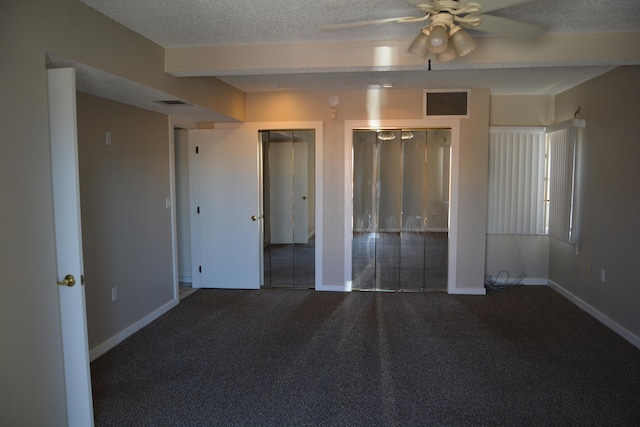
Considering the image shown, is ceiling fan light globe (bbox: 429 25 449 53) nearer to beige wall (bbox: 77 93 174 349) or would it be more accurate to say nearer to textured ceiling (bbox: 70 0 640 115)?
textured ceiling (bbox: 70 0 640 115)

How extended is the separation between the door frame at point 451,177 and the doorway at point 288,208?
0.42 metres

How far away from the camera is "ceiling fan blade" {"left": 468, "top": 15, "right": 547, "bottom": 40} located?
96.6 inches

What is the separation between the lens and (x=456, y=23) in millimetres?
2680

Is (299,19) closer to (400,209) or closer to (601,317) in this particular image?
(400,209)

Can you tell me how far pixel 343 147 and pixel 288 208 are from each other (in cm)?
105

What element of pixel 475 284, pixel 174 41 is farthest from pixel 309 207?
pixel 174 41

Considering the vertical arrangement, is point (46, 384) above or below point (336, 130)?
below

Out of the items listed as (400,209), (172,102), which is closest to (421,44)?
(172,102)

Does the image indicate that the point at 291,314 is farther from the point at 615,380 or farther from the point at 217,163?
the point at 615,380

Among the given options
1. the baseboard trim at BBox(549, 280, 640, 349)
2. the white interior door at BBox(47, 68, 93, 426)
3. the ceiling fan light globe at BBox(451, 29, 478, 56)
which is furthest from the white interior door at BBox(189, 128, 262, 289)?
the baseboard trim at BBox(549, 280, 640, 349)

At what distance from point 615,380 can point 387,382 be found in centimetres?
162

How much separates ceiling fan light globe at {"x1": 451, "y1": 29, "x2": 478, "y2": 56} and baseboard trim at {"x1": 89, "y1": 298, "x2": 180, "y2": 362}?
344cm

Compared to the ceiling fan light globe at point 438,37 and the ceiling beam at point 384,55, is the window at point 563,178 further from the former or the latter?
the ceiling fan light globe at point 438,37

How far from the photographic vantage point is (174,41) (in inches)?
135
